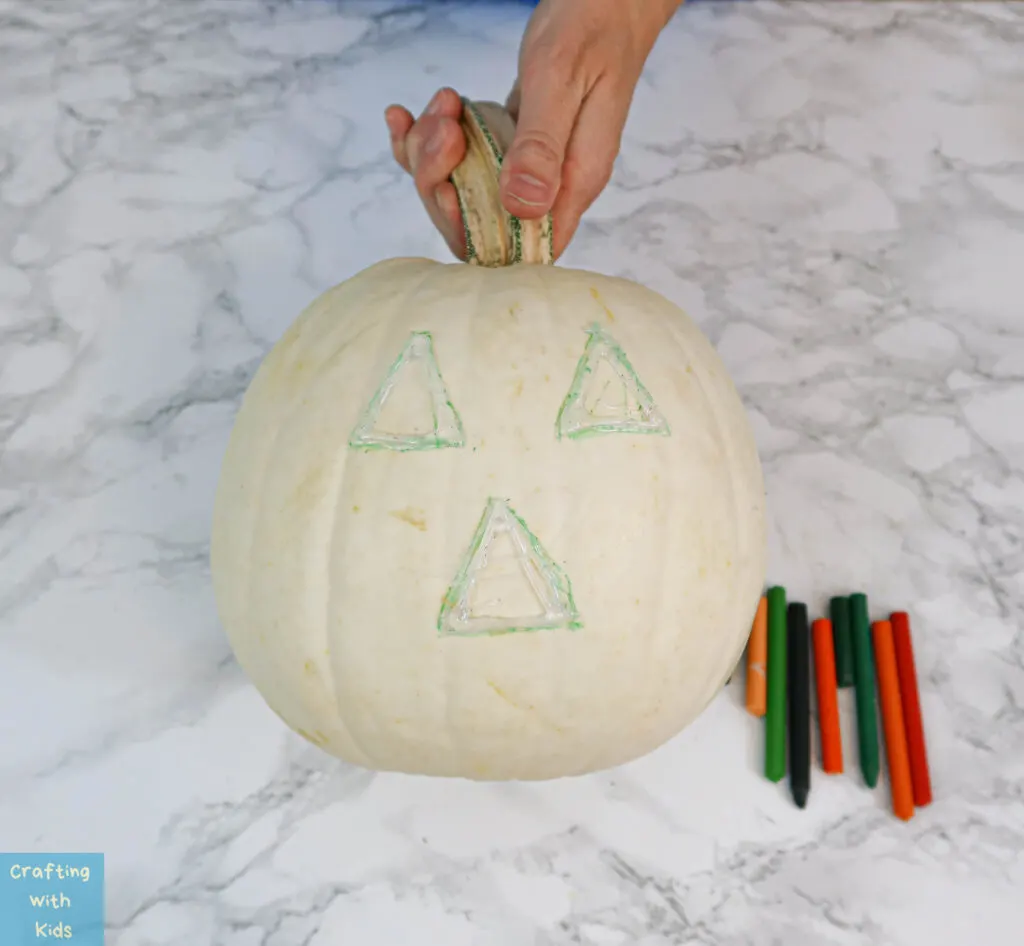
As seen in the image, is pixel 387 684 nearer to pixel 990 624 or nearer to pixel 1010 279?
pixel 990 624

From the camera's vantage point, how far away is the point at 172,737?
0.76 metres

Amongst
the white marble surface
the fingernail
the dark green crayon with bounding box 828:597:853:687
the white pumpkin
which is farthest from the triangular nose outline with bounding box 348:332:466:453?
the dark green crayon with bounding box 828:597:853:687

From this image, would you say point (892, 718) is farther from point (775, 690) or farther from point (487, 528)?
point (487, 528)

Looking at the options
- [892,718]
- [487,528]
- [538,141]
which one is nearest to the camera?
[487,528]

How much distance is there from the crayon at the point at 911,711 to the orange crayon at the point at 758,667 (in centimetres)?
12

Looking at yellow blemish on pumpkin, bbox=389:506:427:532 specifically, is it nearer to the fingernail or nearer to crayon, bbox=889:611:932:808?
the fingernail

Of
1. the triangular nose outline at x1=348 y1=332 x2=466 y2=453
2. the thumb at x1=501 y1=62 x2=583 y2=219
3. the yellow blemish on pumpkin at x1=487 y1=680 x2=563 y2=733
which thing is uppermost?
the thumb at x1=501 y1=62 x2=583 y2=219

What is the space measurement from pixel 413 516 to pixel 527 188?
0.24 m

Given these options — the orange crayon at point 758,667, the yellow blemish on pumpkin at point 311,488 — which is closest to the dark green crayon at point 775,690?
the orange crayon at point 758,667

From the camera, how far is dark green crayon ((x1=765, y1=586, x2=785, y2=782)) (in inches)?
29.3

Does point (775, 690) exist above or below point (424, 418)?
below

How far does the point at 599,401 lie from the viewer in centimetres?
53

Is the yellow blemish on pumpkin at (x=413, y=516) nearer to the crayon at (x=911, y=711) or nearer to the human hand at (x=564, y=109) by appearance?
the human hand at (x=564, y=109)

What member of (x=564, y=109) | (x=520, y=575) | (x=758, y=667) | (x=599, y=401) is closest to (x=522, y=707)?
(x=520, y=575)
